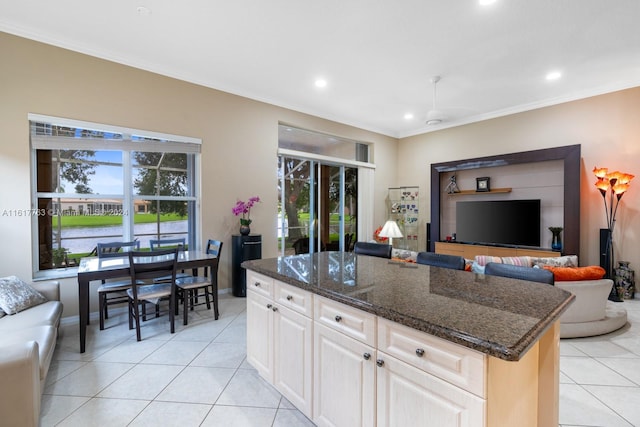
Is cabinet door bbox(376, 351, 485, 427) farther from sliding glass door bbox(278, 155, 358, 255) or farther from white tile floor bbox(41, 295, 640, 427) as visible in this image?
sliding glass door bbox(278, 155, 358, 255)

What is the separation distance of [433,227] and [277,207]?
139 inches

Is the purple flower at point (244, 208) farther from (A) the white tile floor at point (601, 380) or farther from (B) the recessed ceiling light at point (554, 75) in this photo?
(B) the recessed ceiling light at point (554, 75)

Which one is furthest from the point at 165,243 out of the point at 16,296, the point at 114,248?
the point at 16,296

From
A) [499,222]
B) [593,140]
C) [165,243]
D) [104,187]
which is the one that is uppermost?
[593,140]

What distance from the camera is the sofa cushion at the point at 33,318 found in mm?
2310

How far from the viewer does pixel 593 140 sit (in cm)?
A: 476

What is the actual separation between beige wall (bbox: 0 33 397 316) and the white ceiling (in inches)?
7.8

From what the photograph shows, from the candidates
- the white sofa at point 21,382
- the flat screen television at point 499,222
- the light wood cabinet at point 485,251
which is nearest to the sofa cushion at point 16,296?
the white sofa at point 21,382

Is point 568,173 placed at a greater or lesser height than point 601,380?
greater

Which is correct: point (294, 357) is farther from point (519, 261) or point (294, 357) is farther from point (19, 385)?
point (519, 261)

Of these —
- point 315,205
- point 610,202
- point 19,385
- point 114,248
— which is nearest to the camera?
point 19,385

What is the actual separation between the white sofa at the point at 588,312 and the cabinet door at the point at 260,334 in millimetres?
2863

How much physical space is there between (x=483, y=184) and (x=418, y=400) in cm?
575

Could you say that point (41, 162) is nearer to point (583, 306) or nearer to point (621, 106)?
point (583, 306)
